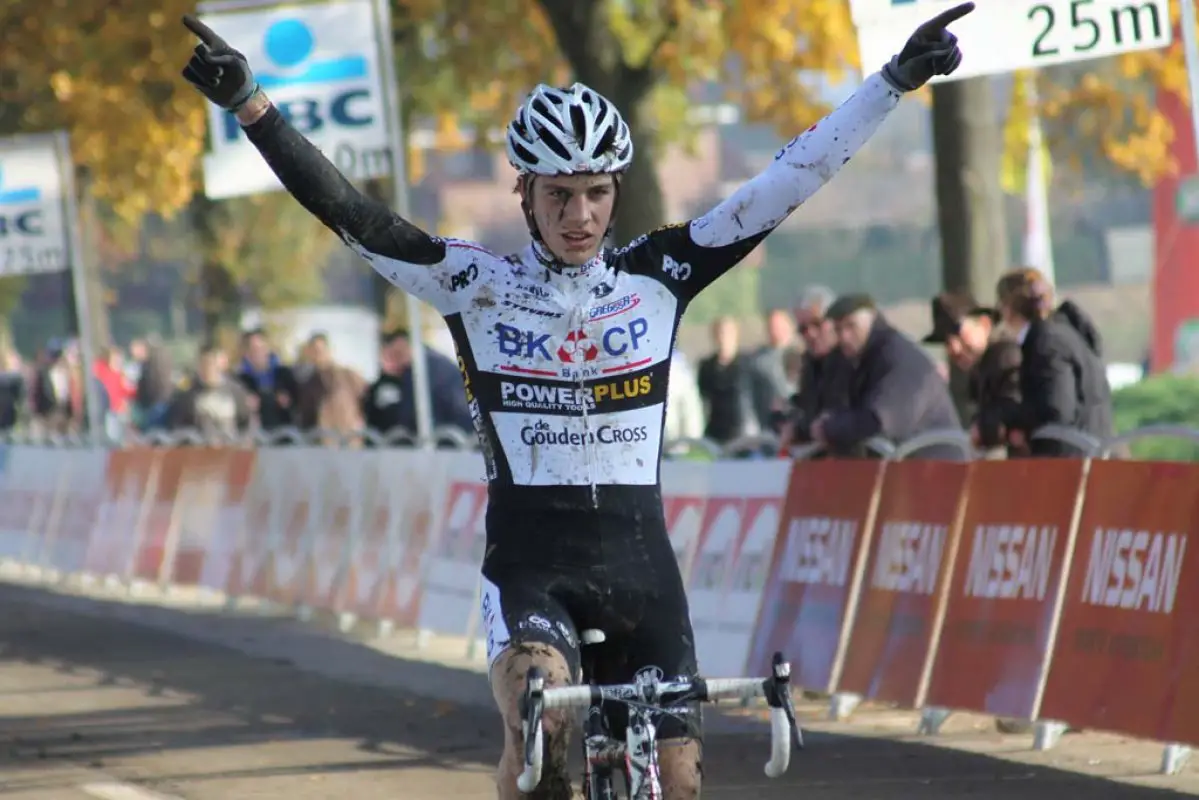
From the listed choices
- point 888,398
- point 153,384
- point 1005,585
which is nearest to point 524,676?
point 1005,585

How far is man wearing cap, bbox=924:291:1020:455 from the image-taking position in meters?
11.5

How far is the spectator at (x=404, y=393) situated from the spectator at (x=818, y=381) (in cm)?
493

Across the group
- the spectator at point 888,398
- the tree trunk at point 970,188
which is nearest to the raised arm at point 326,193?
the spectator at point 888,398

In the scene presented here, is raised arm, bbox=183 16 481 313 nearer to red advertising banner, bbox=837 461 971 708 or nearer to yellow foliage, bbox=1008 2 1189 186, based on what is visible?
red advertising banner, bbox=837 461 971 708

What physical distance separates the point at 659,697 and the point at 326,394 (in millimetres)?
16427

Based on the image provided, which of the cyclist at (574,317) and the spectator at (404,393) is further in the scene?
the spectator at (404,393)

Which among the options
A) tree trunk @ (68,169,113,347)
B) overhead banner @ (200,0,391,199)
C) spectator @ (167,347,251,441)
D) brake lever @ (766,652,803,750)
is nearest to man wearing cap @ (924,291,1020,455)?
overhead banner @ (200,0,391,199)

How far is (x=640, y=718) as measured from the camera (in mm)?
5492

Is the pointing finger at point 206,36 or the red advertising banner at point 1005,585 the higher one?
the pointing finger at point 206,36

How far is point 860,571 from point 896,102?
5552 millimetres

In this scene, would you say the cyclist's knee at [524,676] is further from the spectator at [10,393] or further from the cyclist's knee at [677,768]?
the spectator at [10,393]

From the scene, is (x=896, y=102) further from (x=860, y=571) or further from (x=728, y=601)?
(x=728, y=601)

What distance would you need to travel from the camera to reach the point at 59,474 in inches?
930

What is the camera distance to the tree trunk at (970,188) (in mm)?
16375
